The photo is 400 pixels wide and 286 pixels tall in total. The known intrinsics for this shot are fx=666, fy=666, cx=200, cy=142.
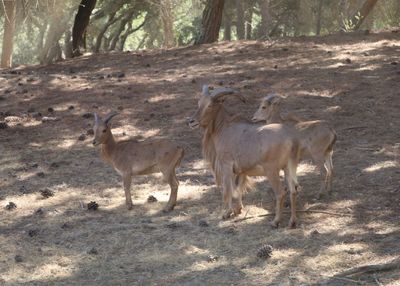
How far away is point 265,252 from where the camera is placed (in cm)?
692

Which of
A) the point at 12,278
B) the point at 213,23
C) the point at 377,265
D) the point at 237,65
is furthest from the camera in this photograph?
the point at 213,23

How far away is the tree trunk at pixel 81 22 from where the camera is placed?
19.7m

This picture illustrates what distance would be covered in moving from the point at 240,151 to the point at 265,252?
1.70 meters

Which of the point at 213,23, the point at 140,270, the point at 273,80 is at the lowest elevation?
the point at 140,270

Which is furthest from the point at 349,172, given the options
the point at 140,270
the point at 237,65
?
the point at 237,65

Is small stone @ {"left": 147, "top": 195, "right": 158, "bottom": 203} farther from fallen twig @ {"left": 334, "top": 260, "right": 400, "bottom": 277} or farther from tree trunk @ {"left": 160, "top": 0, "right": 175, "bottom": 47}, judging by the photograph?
tree trunk @ {"left": 160, "top": 0, "right": 175, "bottom": 47}

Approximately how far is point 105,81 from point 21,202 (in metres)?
6.22

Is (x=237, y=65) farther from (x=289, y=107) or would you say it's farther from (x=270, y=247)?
(x=270, y=247)

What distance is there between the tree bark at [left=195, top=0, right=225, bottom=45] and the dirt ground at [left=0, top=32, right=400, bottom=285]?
1631 mm

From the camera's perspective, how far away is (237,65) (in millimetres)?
15586

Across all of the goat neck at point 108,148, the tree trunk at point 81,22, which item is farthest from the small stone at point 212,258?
the tree trunk at point 81,22

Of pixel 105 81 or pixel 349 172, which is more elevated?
pixel 105 81

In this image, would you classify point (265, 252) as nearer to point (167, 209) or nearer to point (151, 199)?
point (167, 209)

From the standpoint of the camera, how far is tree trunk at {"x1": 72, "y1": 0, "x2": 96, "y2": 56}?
775 inches
